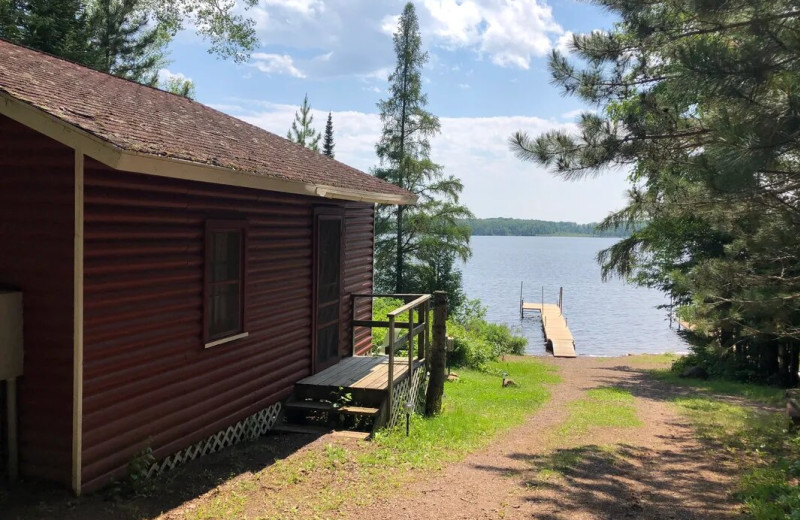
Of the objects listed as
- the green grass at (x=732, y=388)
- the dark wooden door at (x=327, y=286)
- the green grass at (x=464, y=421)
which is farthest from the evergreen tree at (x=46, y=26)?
the green grass at (x=732, y=388)

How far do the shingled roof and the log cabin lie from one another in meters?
0.02

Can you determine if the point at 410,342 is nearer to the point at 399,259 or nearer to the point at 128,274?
the point at 128,274

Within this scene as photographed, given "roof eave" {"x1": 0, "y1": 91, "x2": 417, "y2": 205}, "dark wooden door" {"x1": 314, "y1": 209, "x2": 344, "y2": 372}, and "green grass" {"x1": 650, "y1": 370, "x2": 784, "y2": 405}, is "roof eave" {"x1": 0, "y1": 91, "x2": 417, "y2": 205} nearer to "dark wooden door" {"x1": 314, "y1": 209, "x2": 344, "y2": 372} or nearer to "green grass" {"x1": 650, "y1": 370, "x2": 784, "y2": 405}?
"dark wooden door" {"x1": 314, "y1": 209, "x2": 344, "y2": 372}

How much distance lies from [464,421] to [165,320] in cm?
516

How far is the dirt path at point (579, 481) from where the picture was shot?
521 centimetres

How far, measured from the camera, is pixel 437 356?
916cm

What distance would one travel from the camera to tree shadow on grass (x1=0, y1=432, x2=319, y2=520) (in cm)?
449

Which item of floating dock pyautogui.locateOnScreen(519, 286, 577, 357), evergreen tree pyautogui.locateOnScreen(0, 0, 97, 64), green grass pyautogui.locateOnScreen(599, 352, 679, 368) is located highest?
evergreen tree pyautogui.locateOnScreen(0, 0, 97, 64)

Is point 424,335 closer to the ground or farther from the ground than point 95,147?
closer to the ground

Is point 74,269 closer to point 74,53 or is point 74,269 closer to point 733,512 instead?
point 733,512

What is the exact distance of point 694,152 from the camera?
342 inches

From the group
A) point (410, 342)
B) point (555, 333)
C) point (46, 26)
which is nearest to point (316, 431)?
point (410, 342)

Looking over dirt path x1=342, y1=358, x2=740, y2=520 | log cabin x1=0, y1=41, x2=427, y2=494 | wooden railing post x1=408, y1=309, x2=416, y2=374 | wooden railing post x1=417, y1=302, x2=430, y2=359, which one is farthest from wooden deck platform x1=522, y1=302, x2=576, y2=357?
log cabin x1=0, y1=41, x2=427, y2=494

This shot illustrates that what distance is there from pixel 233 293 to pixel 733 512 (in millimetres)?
5627
